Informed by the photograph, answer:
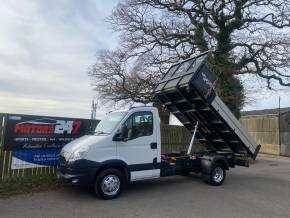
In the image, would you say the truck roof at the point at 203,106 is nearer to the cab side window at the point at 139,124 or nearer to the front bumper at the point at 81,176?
the cab side window at the point at 139,124

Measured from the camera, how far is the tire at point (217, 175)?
35.0 feet

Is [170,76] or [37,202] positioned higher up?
[170,76]

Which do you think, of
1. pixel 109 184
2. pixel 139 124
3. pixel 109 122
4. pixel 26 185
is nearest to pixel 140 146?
pixel 139 124

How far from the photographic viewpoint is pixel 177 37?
2112 centimetres

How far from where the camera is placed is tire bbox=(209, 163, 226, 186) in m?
10.7

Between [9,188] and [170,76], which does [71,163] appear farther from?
[170,76]

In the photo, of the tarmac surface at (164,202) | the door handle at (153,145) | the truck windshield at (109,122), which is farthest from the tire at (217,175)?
the truck windshield at (109,122)

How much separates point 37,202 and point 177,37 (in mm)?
15291

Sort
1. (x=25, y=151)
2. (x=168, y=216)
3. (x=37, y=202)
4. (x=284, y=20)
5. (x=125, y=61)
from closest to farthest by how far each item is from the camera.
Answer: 1. (x=168, y=216)
2. (x=37, y=202)
3. (x=25, y=151)
4. (x=284, y=20)
5. (x=125, y=61)

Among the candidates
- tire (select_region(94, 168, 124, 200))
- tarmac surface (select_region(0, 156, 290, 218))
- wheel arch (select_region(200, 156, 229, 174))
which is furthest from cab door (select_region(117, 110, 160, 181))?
wheel arch (select_region(200, 156, 229, 174))

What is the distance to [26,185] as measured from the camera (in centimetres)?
970

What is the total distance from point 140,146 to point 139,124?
0.61 metres

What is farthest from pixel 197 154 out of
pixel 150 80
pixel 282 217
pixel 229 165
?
pixel 150 80

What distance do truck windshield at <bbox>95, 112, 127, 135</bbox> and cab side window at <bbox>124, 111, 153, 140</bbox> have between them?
27 centimetres
